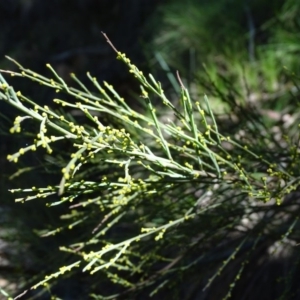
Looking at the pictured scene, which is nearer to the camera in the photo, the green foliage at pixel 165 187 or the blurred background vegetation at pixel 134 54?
the green foliage at pixel 165 187

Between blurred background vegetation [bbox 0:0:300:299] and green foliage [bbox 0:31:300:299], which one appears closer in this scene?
green foliage [bbox 0:31:300:299]

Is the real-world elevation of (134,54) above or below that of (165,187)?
above

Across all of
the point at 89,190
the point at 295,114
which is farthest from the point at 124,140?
the point at 295,114

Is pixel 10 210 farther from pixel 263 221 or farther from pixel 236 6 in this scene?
pixel 236 6

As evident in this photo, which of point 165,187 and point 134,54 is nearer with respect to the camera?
point 165,187
